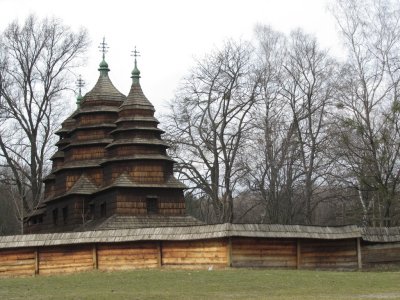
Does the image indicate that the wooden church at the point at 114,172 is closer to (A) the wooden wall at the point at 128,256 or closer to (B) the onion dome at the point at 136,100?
(B) the onion dome at the point at 136,100

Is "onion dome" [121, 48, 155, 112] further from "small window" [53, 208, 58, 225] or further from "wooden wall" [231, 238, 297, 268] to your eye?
"wooden wall" [231, 238, 297, 268]

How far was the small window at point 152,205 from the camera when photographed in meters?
35.3

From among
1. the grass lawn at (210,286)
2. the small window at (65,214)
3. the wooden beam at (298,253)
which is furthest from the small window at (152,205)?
the grass lawn at (210,286)

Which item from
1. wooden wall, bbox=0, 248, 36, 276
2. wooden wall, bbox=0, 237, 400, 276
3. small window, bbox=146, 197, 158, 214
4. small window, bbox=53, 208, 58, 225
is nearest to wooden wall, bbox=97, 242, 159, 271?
wooden wall, bbox=0, 237, 400, 276

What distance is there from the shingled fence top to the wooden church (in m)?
4.75

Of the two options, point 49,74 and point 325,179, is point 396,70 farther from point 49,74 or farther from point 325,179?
point 49,74

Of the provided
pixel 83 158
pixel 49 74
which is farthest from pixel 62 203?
pixel 49 74

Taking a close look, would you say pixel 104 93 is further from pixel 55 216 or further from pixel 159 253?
pixel 159 253

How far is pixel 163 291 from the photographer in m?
18.1

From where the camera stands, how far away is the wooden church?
34844 millimetres

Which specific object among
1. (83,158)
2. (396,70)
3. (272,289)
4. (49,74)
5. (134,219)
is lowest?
(272,289)

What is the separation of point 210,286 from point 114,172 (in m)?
17.3

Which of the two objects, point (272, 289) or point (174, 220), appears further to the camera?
point (174, 220)

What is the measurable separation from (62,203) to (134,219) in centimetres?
669
